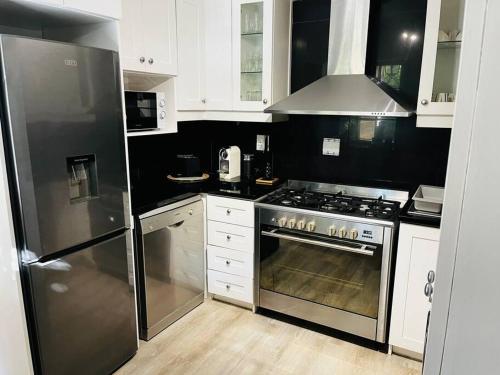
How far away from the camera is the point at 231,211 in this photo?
105 inches

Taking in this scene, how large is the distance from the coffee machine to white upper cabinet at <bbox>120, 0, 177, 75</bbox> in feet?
2.53

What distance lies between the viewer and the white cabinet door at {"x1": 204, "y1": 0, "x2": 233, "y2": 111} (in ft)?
8.94

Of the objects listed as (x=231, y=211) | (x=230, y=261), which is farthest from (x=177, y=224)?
(x=230, y=261)

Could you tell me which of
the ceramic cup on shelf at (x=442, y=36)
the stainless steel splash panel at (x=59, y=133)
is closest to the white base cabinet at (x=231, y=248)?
the stainless steel splash panel at (x=59, y=133)

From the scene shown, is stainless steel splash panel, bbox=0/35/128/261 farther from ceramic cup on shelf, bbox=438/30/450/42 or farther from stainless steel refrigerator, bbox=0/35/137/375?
ceramic cup on shelf, bbox=438/30/450/42

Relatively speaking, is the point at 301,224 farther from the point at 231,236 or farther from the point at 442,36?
the point at 442,36

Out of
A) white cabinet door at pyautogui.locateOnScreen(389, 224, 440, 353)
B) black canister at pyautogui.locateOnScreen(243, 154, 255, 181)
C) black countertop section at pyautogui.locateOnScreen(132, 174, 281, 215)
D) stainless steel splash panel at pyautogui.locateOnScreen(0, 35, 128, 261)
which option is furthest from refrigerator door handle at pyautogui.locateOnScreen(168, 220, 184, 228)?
white cabinet door at pyautogui.locateOnScreen(389, 224, 440, 353)

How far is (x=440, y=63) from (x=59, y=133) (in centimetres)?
207

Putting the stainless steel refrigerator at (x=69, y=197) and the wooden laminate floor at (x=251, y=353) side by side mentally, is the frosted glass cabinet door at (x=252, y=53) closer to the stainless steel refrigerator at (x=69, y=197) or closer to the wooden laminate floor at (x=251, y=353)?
the stainless steel refrigerator at (x=69, y=197)

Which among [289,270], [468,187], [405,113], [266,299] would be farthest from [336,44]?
[468,187]

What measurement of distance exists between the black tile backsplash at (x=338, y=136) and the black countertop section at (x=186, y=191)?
3 cm

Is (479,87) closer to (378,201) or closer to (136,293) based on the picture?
(378,201)

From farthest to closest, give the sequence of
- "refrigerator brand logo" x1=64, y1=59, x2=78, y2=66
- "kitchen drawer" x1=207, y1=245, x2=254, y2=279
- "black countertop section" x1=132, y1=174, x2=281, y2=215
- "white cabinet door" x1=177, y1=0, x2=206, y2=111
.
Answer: "kitchen drawer" x1=207, y1=245, x2=254, y2=279 → "white cabinet door" x1=177, y1=0, x2=206, y2=111 → "black countertop section" x1=132, y1=174, x2=281, y2=215 → "refrigerator brand logo" x1=64, y1=59, x2=78, y2=66

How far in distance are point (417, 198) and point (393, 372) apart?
103 centimetres
